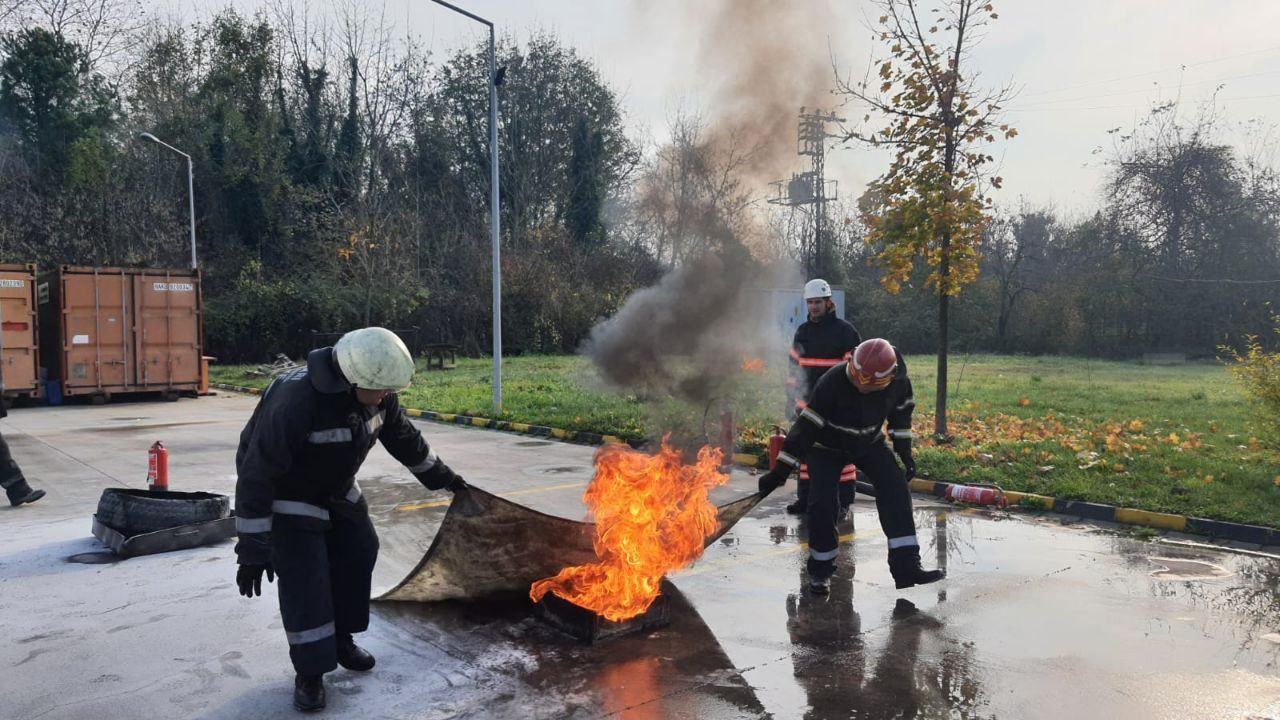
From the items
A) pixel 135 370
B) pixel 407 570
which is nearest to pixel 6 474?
pixel 407 570

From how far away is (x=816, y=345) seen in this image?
7.98 metres

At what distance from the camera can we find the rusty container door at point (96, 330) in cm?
1792

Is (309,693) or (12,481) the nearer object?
(309,693)

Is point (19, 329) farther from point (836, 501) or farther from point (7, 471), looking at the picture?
point (836, 501)

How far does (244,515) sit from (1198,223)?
1510 inches

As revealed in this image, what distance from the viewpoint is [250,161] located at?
36.3 metres

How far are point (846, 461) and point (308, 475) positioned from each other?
3.47m

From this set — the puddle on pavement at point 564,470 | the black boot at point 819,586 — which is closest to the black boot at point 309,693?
the black boot at point 819,586

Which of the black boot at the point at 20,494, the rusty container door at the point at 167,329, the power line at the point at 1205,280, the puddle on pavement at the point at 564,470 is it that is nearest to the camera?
the black boot at the point at 20,494

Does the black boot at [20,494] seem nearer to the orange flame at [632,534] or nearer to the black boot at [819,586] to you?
the orange flame at [632,534]

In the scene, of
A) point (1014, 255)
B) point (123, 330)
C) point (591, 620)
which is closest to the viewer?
point (591, 620)

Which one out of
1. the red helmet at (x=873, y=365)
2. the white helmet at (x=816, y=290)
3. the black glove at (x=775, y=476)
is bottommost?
the black glove at (x=775, y=476)

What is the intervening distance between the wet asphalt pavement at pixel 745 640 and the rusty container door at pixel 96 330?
12390 millimetres

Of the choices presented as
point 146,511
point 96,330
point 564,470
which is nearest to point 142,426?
point 96,330
